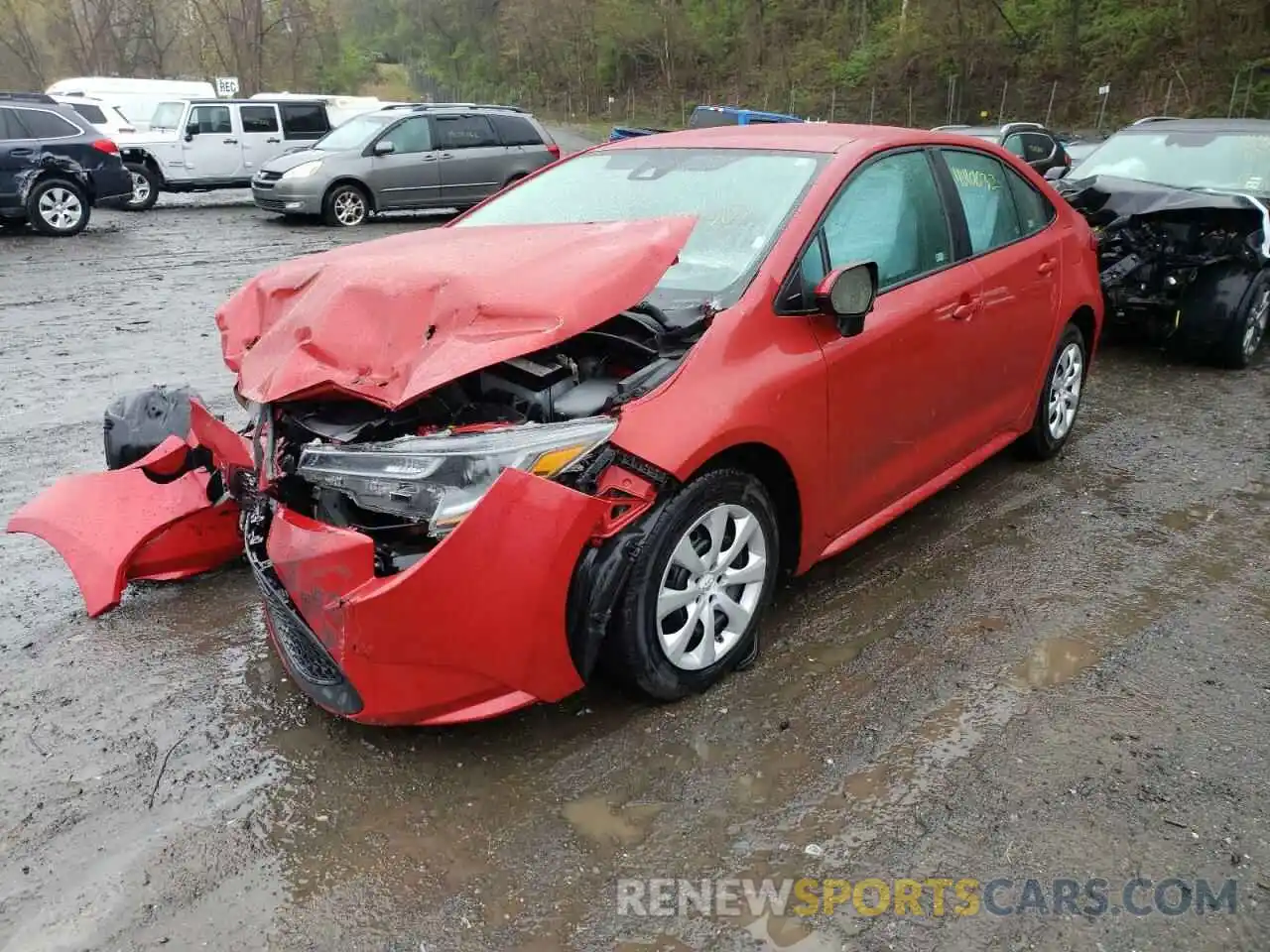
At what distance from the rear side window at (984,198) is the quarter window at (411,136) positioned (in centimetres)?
1218

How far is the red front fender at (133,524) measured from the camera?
3.56 m

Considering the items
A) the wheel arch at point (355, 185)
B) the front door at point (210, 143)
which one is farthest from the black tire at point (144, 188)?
the wheel arch at point (355, 185)

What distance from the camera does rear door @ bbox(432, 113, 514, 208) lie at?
15117 mm

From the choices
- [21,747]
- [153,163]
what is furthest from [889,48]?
[21,747]

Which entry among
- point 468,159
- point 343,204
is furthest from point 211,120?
point 468,159

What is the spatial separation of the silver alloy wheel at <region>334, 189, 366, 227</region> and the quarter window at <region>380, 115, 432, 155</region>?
0.92 metres

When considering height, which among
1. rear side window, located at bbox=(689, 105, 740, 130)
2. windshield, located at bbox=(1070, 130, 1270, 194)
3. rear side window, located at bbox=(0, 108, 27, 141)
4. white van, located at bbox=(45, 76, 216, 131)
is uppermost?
white van, located at bbox=(45, 76, 216, 131)

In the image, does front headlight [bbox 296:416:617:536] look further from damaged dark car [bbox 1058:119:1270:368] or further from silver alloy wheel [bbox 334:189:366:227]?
silver alloy wheel [bbox 334:189:366:227]

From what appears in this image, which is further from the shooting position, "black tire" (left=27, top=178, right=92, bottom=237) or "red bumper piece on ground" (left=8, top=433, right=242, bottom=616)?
"black tire" (left=27, top=178, right=92, bottom=237)

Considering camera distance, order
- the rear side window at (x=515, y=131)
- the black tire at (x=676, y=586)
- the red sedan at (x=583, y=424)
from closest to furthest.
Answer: the red sedan at (x=583, y=424) < the black tire at (x=676, y=586) < the rear side window at (x=515, y=131)

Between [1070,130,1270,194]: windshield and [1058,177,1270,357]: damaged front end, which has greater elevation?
[1070,130,1270,194]: windshield

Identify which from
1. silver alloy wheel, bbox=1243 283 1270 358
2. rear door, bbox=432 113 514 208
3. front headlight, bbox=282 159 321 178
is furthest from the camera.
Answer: rear door, bbox=432 113 514 208

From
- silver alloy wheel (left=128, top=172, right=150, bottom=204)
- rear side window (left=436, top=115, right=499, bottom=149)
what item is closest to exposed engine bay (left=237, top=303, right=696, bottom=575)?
rear side window (left=436, top=115, right=499, bottom=149)

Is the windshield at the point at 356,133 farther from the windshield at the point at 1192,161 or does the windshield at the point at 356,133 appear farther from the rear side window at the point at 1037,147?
the rear side window at the point at 1037,147
